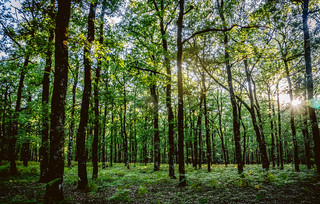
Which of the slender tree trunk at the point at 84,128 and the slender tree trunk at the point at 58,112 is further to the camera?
the slender tree trunk at the point at 84,128

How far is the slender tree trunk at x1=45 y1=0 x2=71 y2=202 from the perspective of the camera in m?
5.48

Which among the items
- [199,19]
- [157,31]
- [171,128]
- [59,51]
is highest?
[157,31]

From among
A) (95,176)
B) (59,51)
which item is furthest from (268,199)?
(95,176)

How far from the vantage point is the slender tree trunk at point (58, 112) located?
216 inches

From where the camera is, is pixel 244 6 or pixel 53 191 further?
pixel 244 6

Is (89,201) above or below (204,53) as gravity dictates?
below

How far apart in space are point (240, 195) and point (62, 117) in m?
8.35

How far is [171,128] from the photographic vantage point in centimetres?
1200

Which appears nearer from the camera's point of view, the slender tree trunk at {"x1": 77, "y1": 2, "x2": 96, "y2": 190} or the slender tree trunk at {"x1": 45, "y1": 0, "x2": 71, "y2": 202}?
the slender tree trunk at {"x1": 45, "y1": 0, "x2": 71, "y2": 202}

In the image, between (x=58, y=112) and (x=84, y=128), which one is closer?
(x=58, y=112)

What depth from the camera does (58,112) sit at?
5.66 m

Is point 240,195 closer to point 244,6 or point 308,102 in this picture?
point 308,102

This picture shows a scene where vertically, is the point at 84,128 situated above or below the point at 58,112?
below

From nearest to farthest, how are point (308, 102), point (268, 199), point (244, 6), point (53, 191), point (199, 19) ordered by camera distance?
point (53, 191)
point (268, 199)
point (308, 102)
point (199, 19)
point (244, 6)
